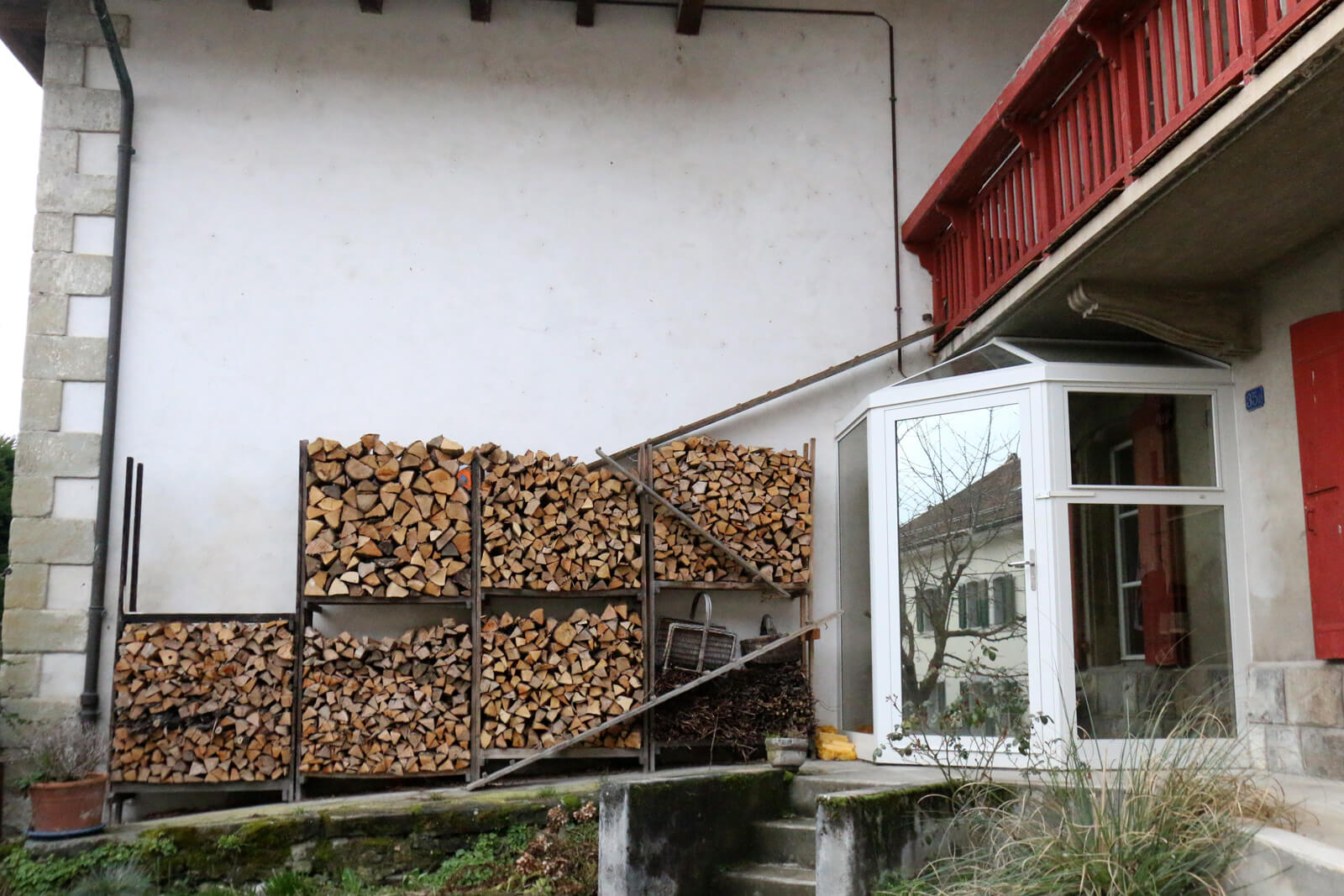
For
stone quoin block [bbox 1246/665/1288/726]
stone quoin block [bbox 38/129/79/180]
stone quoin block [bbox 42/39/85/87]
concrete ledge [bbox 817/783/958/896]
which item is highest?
stone quoin block [bbox 42/39/85/87]

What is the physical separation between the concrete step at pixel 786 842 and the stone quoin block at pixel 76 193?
5.08 m

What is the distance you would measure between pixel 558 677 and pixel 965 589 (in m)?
2.19

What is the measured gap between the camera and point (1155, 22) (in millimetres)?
4789

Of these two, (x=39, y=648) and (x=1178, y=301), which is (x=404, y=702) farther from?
(x=1178, y=301)

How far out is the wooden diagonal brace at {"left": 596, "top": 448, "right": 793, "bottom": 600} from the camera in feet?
21.8

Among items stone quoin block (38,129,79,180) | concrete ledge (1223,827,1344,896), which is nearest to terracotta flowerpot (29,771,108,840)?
stone quoin block (38,129,79,180)

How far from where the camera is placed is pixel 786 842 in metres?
5.14

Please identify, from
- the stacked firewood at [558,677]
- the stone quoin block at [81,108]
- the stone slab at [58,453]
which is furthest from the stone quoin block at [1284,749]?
the stone quoin block at [81,108]

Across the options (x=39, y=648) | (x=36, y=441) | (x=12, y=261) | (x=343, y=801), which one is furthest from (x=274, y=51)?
(x=12, y=261)

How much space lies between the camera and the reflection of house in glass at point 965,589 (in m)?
5.93

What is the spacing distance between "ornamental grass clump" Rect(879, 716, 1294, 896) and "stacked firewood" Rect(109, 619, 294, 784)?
3.44 metres

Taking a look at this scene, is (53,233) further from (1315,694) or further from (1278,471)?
(1315,694)

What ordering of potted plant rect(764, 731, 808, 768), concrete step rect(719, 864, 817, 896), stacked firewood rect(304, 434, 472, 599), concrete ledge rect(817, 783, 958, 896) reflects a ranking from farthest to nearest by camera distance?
1. stacked firewood rect(304, 434, 472, 599)
2. potted plant rect(764, 731, 808, 768)
3. concrete step rect(719, 864, 817, 896)
4. concrete ledge rect(817, 783, 958, 896)

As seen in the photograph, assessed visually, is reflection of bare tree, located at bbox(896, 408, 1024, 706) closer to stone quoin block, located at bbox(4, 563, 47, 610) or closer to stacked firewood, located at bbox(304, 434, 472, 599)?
stacked firewood, located at bbox(304, 434, 472, 599)
